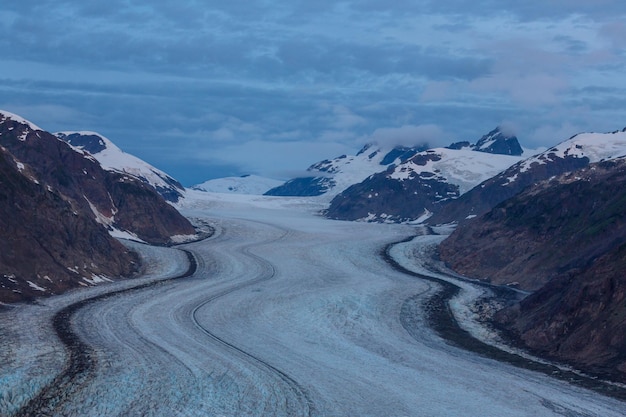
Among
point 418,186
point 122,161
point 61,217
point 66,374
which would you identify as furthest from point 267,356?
point 122,161

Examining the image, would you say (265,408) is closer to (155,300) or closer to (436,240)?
(155,300)

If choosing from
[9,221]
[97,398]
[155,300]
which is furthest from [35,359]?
[9,221]

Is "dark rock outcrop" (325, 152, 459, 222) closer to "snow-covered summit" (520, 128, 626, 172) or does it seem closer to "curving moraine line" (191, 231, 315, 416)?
"snow-covered summit" (520, 128, 626, 172)

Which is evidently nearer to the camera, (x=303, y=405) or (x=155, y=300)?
(x=303, y=405)

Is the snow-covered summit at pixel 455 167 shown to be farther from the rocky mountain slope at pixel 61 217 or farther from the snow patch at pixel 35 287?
the snow patch at pixel 35 287

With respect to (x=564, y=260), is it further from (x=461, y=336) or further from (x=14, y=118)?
(x=14, y=118)

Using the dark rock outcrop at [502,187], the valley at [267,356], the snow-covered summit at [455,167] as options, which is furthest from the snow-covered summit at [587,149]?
the valley at [267,356]

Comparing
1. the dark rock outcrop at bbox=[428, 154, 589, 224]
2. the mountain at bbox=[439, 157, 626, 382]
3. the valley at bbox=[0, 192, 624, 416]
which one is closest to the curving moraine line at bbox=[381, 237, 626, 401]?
the valley at bbox=[0, 192, 624, 416]
